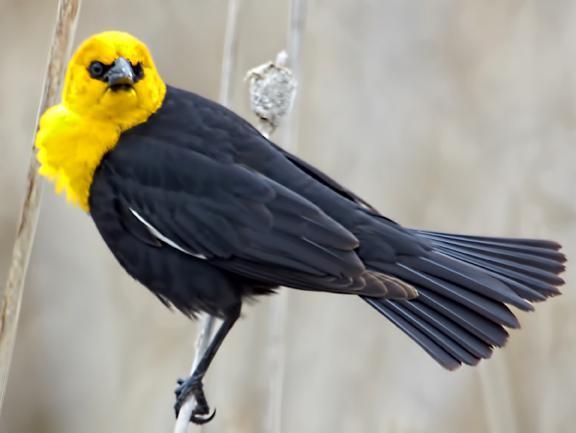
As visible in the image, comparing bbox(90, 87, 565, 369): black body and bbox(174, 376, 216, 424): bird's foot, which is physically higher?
bbox(90, 87, 565, 369): black body

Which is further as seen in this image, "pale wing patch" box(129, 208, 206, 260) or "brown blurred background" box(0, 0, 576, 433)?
"brown blurred background" box(0, 0, 576, 433)

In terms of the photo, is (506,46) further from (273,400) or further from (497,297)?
(273,400)

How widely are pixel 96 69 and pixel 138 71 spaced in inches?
3.8

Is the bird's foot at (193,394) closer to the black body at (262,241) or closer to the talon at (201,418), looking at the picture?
the talon at (201,418)

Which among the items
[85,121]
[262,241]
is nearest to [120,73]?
[85,121]

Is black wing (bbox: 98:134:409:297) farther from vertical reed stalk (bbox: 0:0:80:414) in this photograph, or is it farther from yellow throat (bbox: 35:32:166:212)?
vertical reed stalk (bbox: 0:0:80:414)

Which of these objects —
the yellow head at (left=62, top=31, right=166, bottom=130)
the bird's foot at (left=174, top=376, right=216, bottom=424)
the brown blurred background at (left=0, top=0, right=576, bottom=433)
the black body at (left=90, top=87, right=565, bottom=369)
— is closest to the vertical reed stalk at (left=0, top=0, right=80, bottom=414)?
the yellow head at (left=62, top=31, right=166, bottom=130)

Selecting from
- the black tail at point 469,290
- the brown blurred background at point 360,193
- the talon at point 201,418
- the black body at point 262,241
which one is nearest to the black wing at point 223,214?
the black body at point 262,241

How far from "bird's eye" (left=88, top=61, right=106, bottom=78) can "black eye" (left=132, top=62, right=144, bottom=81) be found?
2.6 inches

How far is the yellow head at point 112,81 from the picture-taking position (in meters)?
2.19

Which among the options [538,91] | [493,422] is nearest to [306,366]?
[493,422]

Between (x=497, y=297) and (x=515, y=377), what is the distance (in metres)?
0.51

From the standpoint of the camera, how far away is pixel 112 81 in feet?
7.18

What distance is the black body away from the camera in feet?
7.05
